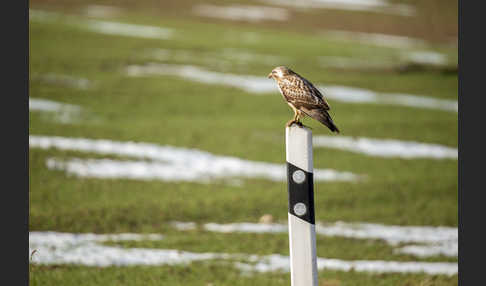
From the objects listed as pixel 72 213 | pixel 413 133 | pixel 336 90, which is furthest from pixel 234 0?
pixel 72 213

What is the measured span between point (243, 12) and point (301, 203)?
99.7 feet

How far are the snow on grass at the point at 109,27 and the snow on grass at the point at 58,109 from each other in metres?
10.5

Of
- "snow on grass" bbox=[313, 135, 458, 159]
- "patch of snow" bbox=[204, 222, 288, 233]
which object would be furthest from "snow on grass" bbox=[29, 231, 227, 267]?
"snow on grass" bbox=[313, 135, 458, 159]

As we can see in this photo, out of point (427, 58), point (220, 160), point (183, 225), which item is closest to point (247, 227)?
point (183, 225)

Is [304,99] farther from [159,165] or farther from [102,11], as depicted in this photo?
[102,11]

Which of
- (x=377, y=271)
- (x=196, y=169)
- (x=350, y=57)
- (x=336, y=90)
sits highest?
(x=350, y=57)

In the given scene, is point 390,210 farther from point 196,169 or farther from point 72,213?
point 72,213

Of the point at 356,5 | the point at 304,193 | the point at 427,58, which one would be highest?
the point at 356,5

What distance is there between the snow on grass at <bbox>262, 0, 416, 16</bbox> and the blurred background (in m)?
10.4

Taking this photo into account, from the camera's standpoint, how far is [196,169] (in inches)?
432

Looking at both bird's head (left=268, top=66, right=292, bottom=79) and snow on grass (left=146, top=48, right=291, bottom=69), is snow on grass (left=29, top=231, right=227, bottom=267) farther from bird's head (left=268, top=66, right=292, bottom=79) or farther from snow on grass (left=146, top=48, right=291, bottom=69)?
snow on grass (left=146, top=48, right=291, bottom=69)

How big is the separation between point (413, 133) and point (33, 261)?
392 inches

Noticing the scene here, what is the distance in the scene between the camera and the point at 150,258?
6.82 meters

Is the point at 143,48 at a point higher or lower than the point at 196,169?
higher
